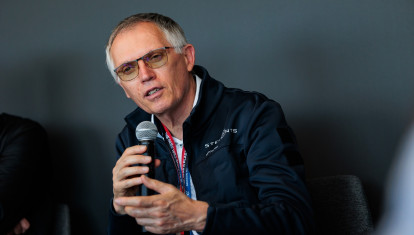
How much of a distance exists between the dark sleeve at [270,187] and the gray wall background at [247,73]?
655 millimetres

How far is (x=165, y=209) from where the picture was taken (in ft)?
4.04

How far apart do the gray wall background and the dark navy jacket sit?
686mm

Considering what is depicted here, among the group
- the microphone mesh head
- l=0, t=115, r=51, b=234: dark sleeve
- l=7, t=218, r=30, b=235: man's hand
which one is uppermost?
the microphone mesh head

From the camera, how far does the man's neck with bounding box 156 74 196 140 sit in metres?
1.89

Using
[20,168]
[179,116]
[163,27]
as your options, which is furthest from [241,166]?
[20,168]

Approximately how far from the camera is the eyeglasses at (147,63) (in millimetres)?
1794

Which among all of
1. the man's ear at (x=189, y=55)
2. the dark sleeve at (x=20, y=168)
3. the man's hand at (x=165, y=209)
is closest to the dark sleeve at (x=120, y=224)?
the man's hand at (x=165, y=209)

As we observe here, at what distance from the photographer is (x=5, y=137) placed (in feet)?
8.59

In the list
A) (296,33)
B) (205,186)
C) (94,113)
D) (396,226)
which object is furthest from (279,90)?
(396,226)

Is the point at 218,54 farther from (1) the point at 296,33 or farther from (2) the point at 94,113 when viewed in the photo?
(2) the point at 94,113

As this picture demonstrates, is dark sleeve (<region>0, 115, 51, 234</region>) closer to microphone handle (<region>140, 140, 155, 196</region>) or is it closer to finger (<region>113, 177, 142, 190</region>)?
finger (<region>113, 177, 142, 190</region>)

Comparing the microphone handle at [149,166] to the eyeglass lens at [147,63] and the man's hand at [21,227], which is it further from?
the man's hand at [21,227]

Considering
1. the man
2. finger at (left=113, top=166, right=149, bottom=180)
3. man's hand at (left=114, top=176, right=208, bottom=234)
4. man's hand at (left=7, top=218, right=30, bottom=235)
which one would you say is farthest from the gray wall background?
finger at (left=113, top=166, right=149, bottom=180)

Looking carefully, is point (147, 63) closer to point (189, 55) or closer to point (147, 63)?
point (147, 63)
